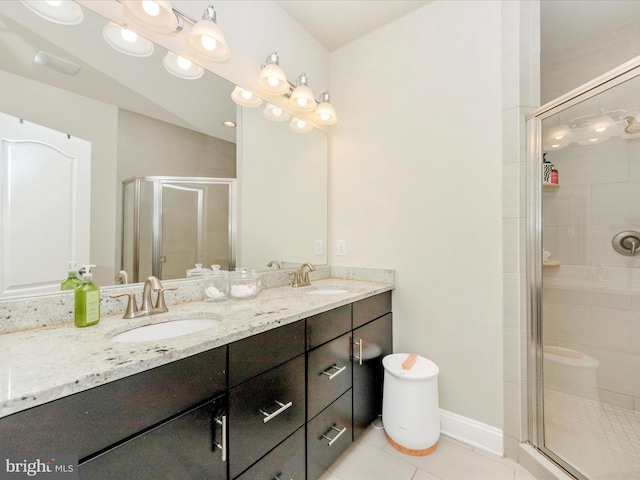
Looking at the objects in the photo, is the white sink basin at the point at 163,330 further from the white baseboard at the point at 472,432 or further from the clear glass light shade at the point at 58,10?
the white baseboard at the point at 472,432

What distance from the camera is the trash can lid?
143cm

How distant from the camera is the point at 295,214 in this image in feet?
6.45

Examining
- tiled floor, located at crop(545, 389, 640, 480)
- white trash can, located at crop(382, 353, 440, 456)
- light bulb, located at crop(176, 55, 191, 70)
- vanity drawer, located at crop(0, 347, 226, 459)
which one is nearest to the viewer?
vanity drawer, located at crop(0, 347, 226, 459)

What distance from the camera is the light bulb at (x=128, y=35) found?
113 centimetres

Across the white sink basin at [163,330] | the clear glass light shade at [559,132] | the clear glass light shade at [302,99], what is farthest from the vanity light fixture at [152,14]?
the clear glass light shade at [559,132]

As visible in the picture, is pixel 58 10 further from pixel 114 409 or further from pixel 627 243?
pixel 627 243

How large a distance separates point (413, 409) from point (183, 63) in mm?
2032

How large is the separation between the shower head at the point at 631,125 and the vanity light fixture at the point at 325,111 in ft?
4.89

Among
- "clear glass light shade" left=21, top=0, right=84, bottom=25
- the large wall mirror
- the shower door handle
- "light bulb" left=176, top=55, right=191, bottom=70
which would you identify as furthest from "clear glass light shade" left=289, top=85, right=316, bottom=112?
the shower door handle

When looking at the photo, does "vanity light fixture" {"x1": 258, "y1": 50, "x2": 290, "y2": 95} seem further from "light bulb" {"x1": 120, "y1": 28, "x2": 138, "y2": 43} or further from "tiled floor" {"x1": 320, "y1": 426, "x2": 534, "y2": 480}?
"tiled floor" {"x1": 320, "y1": 426, "x2": 534, "y2": 480}

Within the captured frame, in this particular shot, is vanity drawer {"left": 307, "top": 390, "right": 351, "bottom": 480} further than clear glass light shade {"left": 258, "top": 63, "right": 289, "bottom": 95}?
No

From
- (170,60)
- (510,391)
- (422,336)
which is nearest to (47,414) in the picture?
(170,60)

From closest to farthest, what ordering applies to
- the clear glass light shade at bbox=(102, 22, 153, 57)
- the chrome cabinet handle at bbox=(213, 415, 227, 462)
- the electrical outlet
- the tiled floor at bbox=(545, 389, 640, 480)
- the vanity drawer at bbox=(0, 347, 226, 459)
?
the vanity drawer at bbox=(0, 347, 226, 459)
the chrome cabinet handle at bbox=(213, 415, 227, 462)
the clear glass light shade at bbox=(102, 22, 153, 57)
the tiled floor at bbox=(545, 389, 640, 480)
the electrical outlet

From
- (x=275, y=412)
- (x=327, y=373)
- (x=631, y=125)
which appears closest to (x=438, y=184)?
(x=631, y=125)
